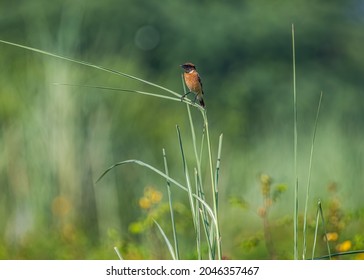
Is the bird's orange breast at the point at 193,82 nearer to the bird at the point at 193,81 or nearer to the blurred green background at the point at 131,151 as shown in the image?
the bird at the point at 193,81

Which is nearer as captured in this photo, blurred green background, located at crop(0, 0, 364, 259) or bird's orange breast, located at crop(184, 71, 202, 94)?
bird's orange breast, located at crop(184, 71, 202, 94)

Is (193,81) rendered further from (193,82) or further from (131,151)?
(131,151)

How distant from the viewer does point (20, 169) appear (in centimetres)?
402

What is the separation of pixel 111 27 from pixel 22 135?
12.7 ft

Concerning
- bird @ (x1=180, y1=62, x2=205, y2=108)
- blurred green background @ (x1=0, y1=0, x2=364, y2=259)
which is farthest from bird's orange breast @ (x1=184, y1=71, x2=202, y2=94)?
blurred green background @ (x1=0, y1=0, x2=364, y2=259)

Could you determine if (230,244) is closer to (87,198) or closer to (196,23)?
(87,198)

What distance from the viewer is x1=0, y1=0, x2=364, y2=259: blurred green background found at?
3486 millimetres

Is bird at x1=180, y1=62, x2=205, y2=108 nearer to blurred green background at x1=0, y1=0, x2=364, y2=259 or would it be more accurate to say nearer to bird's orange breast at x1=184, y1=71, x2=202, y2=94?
bird's orange breast at x1=184, y1=71, x2=202, y2=94

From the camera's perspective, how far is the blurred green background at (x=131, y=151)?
3486 millimetres

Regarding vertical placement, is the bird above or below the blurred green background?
above

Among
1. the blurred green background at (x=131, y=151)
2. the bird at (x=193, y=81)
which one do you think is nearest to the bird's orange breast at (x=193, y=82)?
the bird at (x=193, y=81)

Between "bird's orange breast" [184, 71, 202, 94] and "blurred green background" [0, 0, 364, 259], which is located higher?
"bird's orange breast" [184, 71, 202, 94]

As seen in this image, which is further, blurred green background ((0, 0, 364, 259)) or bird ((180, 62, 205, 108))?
blurred green background ((0, 0, 364, 259))
